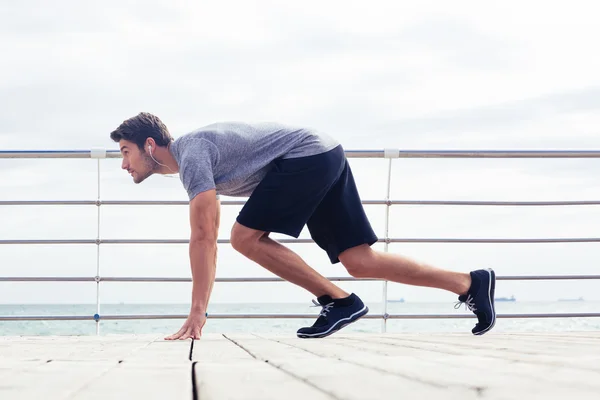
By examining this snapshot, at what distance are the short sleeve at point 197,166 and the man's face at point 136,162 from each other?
252 mm

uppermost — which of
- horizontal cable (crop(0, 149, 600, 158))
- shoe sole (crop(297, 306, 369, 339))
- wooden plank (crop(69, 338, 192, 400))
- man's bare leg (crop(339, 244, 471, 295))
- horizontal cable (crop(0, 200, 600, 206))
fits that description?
horizontal cable (crop(0, 149, 600, 158))

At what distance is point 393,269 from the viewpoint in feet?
7.85

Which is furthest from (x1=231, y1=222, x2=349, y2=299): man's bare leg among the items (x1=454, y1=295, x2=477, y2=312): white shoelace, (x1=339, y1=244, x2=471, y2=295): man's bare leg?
(x1=454, y1=295, x2=477, y2=312): white shoelace

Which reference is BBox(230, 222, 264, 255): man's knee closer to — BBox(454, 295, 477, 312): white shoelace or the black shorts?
the black shorts

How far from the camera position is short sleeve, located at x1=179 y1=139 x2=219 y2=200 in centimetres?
211

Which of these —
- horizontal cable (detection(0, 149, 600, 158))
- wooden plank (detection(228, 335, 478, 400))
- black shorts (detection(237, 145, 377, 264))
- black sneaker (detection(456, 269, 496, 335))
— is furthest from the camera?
horizontal cable (detection(0, 149, 600, 158))

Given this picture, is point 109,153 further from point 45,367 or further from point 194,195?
point 45,367

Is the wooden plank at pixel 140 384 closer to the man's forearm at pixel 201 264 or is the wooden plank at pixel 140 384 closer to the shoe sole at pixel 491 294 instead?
the man's forearm at pixel 201 264

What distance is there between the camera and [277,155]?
229 cm

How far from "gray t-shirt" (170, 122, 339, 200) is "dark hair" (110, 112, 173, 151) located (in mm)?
87

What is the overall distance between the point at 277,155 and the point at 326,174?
0.58ft

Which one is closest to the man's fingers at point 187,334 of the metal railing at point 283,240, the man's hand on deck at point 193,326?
the man's hand on deck at point 193,326

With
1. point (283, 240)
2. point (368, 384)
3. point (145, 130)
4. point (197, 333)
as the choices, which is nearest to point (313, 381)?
point (368, 384)

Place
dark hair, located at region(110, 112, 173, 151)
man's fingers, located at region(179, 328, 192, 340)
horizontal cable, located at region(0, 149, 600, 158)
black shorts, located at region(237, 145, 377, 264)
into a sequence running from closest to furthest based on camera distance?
1. man's fingers, located at region(179, 328, 192, 340)
2. black shorts, located at region(237, 145, 377, 264)
3. dark hair, located at region(110, 112, 173, 151)
4. horizontal cable, located at region(0, 149, 600, 158)
